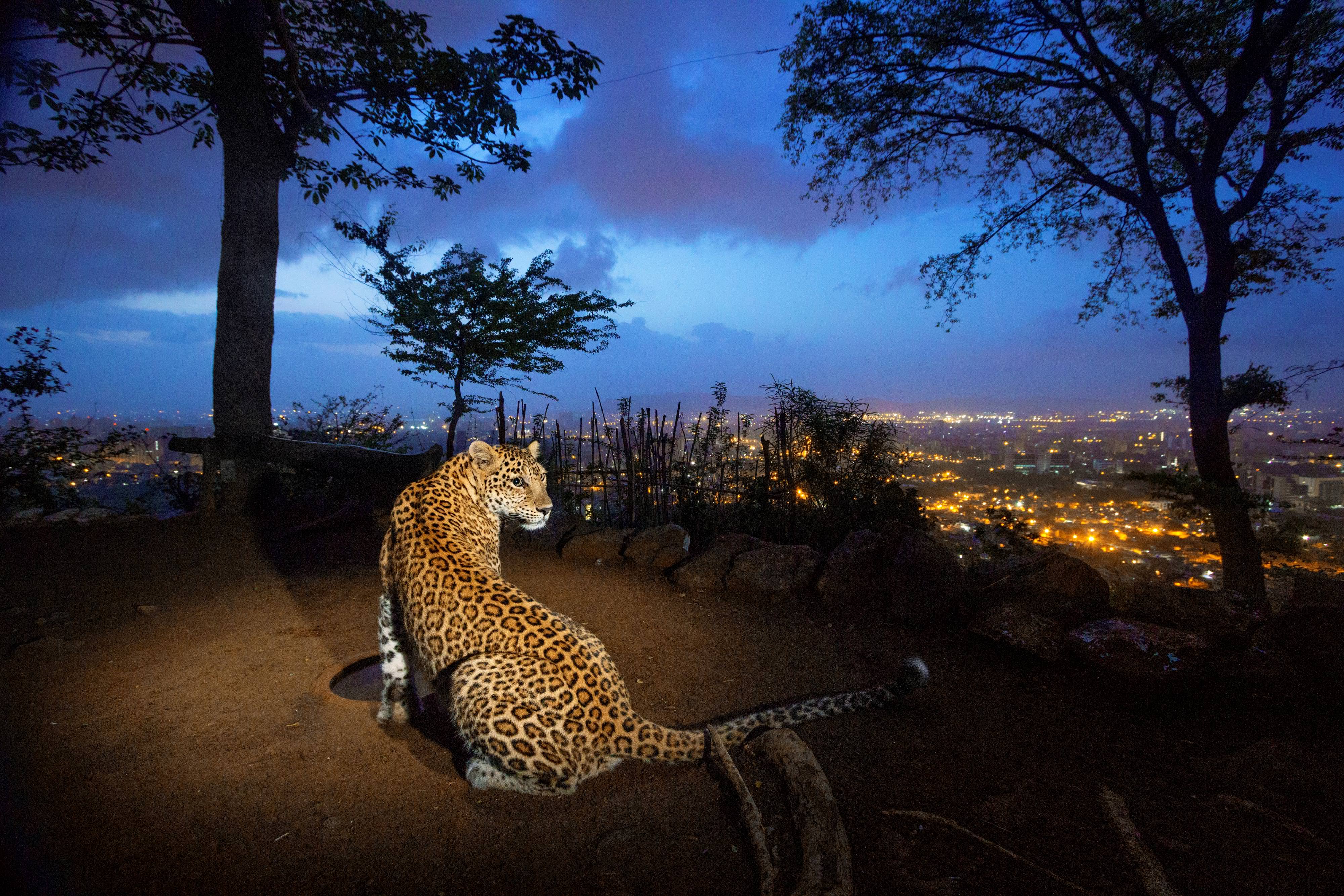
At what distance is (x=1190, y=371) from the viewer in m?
6.93

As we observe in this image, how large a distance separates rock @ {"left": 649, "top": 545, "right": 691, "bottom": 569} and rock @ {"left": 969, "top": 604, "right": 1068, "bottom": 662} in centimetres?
348

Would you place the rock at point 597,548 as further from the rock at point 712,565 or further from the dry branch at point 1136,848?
the dry branch at point 1136,848

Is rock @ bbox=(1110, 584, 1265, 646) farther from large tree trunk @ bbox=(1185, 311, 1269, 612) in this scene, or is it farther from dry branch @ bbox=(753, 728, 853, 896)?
dry branch @ bbox=(753, 728, 853, 896)

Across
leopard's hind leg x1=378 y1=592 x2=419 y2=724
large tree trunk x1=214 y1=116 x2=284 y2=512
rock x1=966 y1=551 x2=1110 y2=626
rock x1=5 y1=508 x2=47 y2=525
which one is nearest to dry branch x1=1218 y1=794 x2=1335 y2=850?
rock x1=966 y1=551 x2=1110 y2=626

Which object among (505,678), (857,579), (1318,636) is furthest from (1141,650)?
(505,678)

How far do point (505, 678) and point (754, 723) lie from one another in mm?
1526

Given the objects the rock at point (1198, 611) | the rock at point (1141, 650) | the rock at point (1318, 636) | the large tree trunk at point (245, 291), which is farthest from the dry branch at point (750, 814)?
the large tree trunk at point (245, 291)

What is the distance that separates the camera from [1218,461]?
6.70 m

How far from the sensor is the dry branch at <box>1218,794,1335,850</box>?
2.36 m

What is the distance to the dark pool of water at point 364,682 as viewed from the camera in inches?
160

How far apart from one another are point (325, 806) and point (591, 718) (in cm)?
150

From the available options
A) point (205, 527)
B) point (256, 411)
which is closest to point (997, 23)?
point (256, 411)

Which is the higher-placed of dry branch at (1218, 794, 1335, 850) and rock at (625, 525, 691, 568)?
rock at (625, 525, 691, 568)

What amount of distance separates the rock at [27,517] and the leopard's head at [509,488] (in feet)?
29.1
